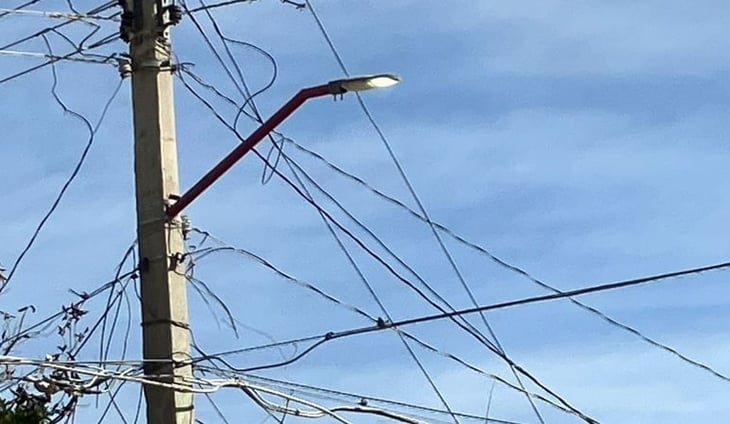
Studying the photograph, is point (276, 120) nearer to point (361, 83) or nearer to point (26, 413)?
point (361, 83)

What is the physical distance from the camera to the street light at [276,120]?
1031 centimetres

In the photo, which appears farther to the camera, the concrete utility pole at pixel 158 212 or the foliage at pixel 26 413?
the foliage at pixel 26 413

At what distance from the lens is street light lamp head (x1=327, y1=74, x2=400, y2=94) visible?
10.2 m

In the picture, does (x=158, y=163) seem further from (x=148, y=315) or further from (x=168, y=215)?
(x=148, y=315)

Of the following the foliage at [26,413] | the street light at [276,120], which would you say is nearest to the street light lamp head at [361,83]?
the street light at [276,120]

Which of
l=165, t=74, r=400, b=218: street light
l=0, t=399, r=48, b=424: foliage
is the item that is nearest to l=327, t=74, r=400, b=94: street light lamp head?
l=165, t=74, r=400, b=218: street light

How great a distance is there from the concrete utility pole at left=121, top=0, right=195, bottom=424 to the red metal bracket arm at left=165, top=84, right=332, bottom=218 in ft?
0.52

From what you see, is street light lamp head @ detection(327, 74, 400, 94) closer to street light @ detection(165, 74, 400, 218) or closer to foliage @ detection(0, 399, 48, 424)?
street light @ detection(165, 74, 400, 218)

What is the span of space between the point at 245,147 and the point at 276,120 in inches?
15.3

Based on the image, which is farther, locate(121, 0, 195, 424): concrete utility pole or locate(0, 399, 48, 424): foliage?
locate(0, 399, 48, 424): foliage

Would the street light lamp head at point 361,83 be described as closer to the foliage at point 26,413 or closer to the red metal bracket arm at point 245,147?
the red metal bracket arm at point 245,147

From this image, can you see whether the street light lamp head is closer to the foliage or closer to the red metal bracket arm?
the red metal bracket arm

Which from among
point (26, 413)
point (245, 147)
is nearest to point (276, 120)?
point (245, 147)

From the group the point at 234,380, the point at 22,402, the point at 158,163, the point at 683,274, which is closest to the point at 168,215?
the point at 158,163
